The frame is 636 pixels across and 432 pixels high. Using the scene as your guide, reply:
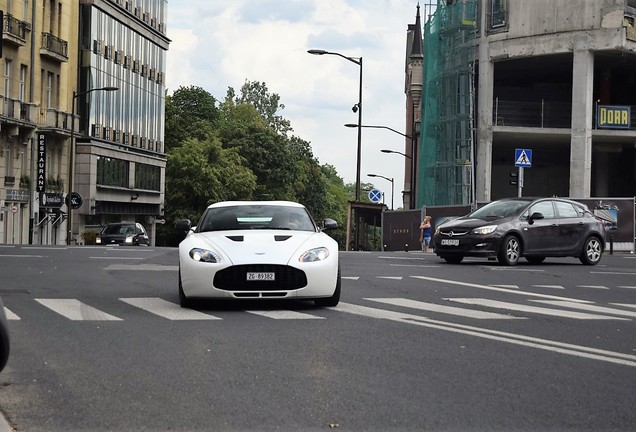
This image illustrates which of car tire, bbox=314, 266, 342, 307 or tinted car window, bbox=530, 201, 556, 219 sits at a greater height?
tinted car window, bbox=530, 201, 556, 219

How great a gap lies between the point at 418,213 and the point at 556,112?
1381cm

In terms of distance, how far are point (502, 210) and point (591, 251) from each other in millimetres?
2587

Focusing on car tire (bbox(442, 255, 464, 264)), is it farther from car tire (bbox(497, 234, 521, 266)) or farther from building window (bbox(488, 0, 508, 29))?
building window (bbox(488, 0, 508, 29))

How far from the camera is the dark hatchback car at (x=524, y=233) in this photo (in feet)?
82.4

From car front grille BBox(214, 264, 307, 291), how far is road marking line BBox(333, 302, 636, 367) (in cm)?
76

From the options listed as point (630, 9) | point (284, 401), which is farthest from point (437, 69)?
point (284, 401)

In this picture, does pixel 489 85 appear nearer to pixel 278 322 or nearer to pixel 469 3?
pixel 469 3

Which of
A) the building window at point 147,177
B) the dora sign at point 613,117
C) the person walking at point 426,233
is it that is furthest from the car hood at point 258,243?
the building window at point 147,177

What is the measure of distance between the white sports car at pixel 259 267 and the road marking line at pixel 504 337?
56 centimetres

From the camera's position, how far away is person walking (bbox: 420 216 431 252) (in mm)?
44500

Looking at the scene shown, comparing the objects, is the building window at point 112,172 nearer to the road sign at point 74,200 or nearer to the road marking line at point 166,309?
the road sign at point 74,200

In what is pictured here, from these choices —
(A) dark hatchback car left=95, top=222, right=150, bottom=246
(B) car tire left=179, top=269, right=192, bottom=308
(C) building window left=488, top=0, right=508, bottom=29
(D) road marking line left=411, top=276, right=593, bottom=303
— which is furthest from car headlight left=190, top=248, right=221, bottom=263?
(C) building window left=488, top=0, right=508, bottom=29

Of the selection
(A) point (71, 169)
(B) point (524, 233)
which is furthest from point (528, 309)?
(A) point (71, 169)

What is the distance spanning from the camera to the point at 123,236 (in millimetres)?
50594
